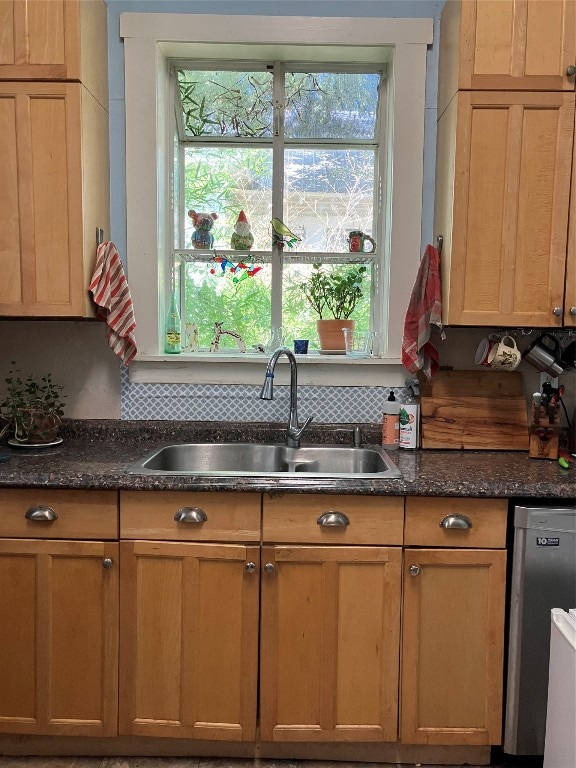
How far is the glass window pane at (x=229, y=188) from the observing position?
2600mm

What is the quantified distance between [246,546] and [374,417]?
83cm

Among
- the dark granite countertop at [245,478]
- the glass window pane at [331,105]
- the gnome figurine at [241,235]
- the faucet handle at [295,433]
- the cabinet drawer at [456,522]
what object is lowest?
the cabinet drawer at [456,522]

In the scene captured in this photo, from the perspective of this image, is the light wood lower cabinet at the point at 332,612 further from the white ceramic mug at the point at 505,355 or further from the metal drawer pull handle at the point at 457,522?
the white ceramic mug at the point at 505,355

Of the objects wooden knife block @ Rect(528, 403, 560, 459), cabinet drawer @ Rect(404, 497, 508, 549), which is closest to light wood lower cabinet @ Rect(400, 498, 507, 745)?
cabinet drawer @ Rect(404, 497, 508, 549)

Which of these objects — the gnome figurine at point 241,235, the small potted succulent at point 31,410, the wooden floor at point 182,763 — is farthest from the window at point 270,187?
the wooden floor at point 182,763

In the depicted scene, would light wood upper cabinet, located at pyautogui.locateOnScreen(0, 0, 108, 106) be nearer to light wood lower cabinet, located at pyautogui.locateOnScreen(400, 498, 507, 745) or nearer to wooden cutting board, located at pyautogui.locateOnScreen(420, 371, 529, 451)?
wooden cutting board, located at pyautogui.locateOnScreen(420, 371, 529, 451)

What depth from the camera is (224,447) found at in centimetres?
240

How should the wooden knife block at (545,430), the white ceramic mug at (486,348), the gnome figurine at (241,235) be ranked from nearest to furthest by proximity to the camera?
1. the wooden knife block at (545,430)
2. the white ceramic mug at (486,348)
3. the gnome figurine at (241,235)

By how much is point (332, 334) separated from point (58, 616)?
1.39m

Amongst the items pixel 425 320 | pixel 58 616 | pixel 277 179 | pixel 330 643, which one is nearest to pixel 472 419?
pixel 425 320

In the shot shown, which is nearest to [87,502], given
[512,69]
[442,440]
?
[442,440]

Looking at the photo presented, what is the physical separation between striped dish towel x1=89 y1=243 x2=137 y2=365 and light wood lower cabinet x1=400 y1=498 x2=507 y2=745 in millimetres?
1176

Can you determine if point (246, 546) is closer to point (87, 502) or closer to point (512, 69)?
point (87, 502)

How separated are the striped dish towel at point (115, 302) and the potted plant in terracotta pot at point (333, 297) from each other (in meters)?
0.72
